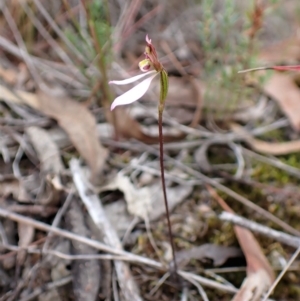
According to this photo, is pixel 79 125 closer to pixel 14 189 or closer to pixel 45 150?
pixel 45 150

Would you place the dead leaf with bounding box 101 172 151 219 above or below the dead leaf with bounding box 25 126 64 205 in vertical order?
below

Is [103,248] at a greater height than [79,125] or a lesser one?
lesser

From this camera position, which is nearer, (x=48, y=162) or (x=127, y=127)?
(x=48, y=162)

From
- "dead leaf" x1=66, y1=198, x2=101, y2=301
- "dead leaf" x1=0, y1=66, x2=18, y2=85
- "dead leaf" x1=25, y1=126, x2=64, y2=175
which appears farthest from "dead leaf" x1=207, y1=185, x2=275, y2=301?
"dead leaf" x1=0, y1=66, x2=18, y2=85

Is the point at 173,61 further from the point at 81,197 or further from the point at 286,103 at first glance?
the point at 81,197

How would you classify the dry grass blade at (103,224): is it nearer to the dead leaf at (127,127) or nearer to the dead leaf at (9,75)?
the dead leaf at (127,127)

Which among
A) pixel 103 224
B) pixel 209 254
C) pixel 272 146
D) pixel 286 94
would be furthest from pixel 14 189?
pixel 286 94

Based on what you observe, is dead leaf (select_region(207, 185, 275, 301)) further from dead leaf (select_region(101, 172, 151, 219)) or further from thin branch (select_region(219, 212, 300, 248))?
dead leaf (select_region(101, 172, 151, 219))

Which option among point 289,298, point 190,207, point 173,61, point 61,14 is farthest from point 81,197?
point 61,14
